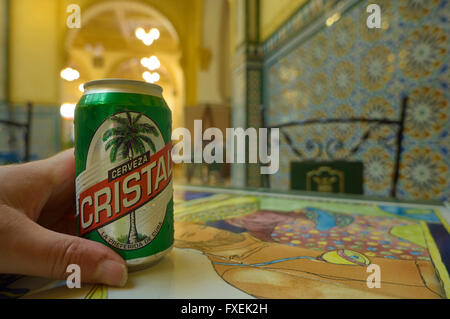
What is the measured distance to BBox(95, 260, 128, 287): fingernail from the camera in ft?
0.92

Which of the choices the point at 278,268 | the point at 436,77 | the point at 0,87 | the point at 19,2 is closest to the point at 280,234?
the point at 278,268

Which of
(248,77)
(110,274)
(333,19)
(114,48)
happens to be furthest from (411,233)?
(114,48)

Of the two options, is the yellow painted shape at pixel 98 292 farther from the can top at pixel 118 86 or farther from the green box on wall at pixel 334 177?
the green box on wall at pixel 334 177

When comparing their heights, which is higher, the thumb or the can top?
the can top

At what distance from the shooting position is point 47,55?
411 cm

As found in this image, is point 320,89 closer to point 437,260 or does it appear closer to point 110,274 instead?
Answer: point 437,260

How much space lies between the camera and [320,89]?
1644mm

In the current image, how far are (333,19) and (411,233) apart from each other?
1446mm

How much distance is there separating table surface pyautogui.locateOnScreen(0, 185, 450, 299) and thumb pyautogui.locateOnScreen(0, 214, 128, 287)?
0.06 feet

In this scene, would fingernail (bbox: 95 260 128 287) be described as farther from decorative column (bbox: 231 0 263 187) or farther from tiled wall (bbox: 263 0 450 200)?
decorative column (bbox: 231 0 263 187)

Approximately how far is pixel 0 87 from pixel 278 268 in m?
4.96

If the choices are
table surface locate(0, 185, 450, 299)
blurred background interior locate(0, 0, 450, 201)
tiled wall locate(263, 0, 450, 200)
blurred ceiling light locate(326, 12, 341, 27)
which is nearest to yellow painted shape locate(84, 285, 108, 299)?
table surface locate(0, 185, 450, 299)

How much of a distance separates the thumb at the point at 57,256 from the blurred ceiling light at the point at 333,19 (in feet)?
5.56
